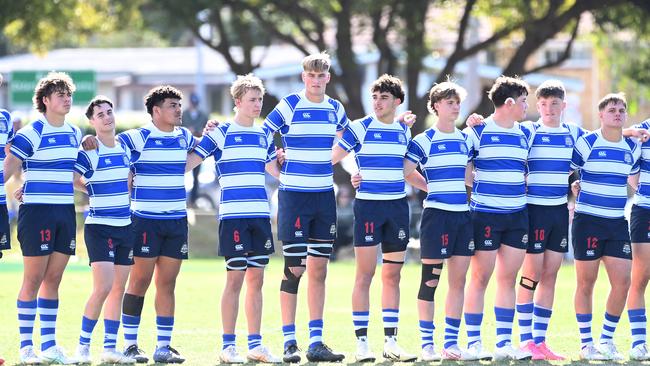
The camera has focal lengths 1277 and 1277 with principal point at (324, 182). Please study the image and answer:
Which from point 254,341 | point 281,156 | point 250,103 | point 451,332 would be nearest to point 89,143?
point 250,103

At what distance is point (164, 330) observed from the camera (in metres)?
9.70

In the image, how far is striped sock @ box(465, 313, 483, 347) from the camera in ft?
32.5

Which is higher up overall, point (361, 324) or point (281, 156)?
point (281, 156)

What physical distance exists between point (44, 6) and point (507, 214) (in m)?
17.8

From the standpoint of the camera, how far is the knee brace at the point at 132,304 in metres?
9.70

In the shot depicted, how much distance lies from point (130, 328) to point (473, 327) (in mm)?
2648

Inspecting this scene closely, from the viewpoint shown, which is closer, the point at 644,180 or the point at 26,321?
the point at 26,321

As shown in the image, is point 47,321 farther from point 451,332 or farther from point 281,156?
point 451,332

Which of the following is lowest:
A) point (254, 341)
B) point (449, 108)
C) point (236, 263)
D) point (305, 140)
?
point (254, 341)

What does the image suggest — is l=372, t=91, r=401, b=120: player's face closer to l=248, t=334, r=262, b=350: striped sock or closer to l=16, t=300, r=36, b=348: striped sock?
l=248, t=334, r=262, b=350: striped sock

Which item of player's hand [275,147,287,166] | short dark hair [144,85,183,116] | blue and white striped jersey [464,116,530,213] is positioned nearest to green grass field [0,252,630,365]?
blue and white striped jersey [464,116,530,213]

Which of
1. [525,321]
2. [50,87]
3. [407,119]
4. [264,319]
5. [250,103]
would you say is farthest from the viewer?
[264,319]

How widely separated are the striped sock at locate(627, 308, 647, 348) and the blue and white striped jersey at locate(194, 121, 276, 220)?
3.05m

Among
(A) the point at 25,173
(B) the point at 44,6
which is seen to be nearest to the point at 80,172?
(A) the point at 25,173
